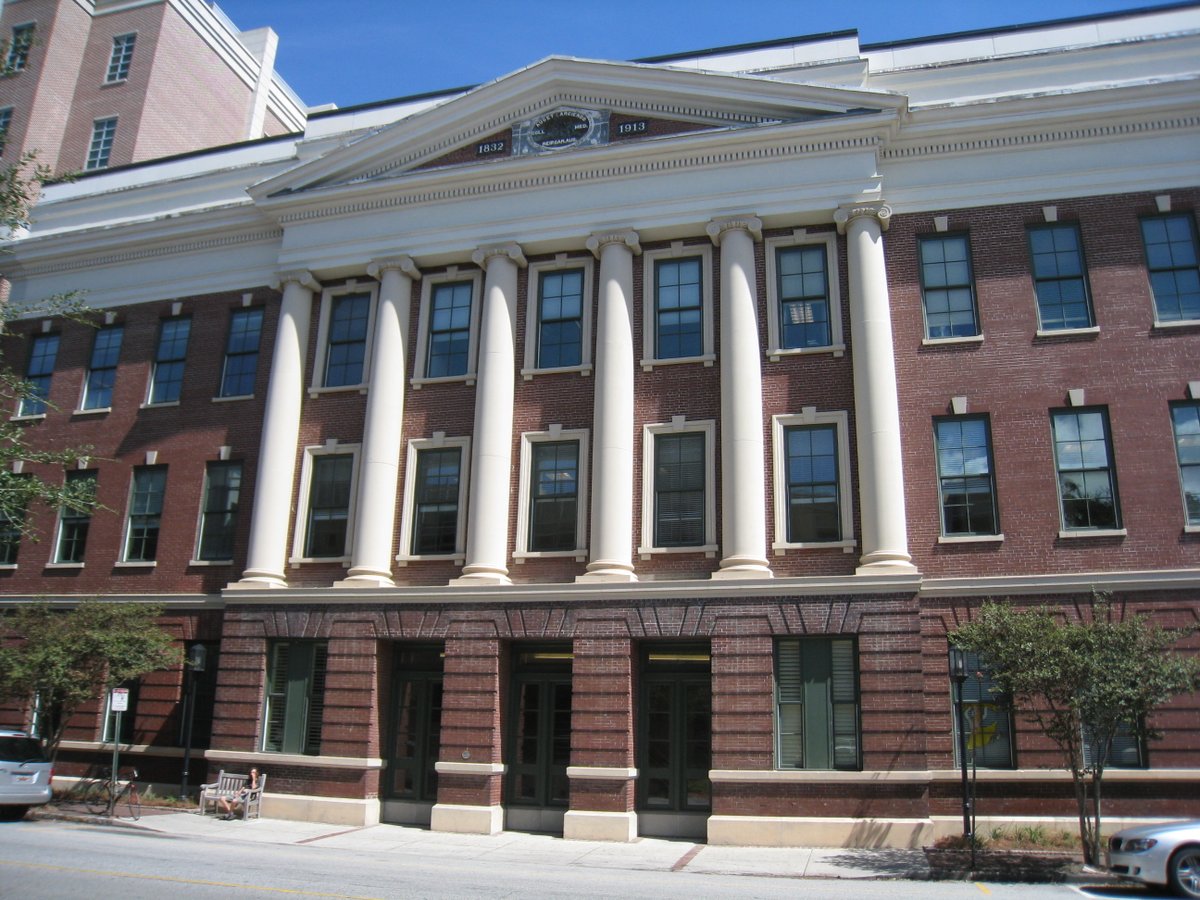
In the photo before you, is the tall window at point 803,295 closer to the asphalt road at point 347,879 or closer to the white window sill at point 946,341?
the white window sill at point 946,341

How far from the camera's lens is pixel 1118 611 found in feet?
64.1

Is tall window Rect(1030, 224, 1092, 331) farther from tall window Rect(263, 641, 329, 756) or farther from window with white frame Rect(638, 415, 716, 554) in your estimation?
tall window Rect(263, 641, 329, 756)

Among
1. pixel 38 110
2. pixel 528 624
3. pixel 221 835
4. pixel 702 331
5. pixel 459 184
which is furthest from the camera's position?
pixel 38 110

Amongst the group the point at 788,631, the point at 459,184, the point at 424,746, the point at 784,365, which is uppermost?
the point at 459,184

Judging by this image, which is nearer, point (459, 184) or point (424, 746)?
point (424, 746)

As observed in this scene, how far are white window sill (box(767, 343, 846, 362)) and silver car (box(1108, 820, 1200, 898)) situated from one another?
11.1m

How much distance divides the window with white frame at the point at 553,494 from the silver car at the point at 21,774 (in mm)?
10574

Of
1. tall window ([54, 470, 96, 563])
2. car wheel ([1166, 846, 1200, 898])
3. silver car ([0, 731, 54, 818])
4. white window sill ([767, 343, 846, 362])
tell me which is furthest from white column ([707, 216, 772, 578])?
tall window ([54, 470, 96, 563])

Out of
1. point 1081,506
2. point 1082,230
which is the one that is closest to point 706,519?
point 1081,506

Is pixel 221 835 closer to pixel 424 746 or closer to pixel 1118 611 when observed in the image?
pixel 424 746

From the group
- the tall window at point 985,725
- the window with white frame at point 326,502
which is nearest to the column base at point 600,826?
the tall window at point 985,725

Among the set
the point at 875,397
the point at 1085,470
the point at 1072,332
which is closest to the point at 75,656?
the point at 875,397

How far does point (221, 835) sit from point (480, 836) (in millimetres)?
4982

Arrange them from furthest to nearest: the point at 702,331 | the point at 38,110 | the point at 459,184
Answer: the point at 38,110 → the point at 459,184 → the point at 702,331
